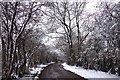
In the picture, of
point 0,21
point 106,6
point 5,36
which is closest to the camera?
point 0,21

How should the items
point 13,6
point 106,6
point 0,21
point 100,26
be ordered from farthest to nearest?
point 100,26 → point 106,6 → point 0,21 → point 13,6

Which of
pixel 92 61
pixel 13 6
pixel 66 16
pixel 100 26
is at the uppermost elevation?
pixel 66 16

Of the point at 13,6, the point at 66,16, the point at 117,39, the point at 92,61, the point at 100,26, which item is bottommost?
the point at 92,61

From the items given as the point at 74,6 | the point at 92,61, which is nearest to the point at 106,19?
the point at 92,61

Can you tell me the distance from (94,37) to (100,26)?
2.09 meters

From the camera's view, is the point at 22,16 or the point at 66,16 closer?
the point at 22,16

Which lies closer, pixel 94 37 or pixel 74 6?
pixel 94 37

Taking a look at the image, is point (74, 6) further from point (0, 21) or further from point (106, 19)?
point (0, 21)

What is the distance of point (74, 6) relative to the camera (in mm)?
36719

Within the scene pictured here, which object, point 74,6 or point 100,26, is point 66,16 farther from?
point 100,26

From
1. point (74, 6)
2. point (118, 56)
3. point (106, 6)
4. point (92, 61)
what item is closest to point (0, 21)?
point (106, 6)

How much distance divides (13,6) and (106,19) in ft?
27.2

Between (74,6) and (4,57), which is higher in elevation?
(74,6)

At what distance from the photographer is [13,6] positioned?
1371cm
